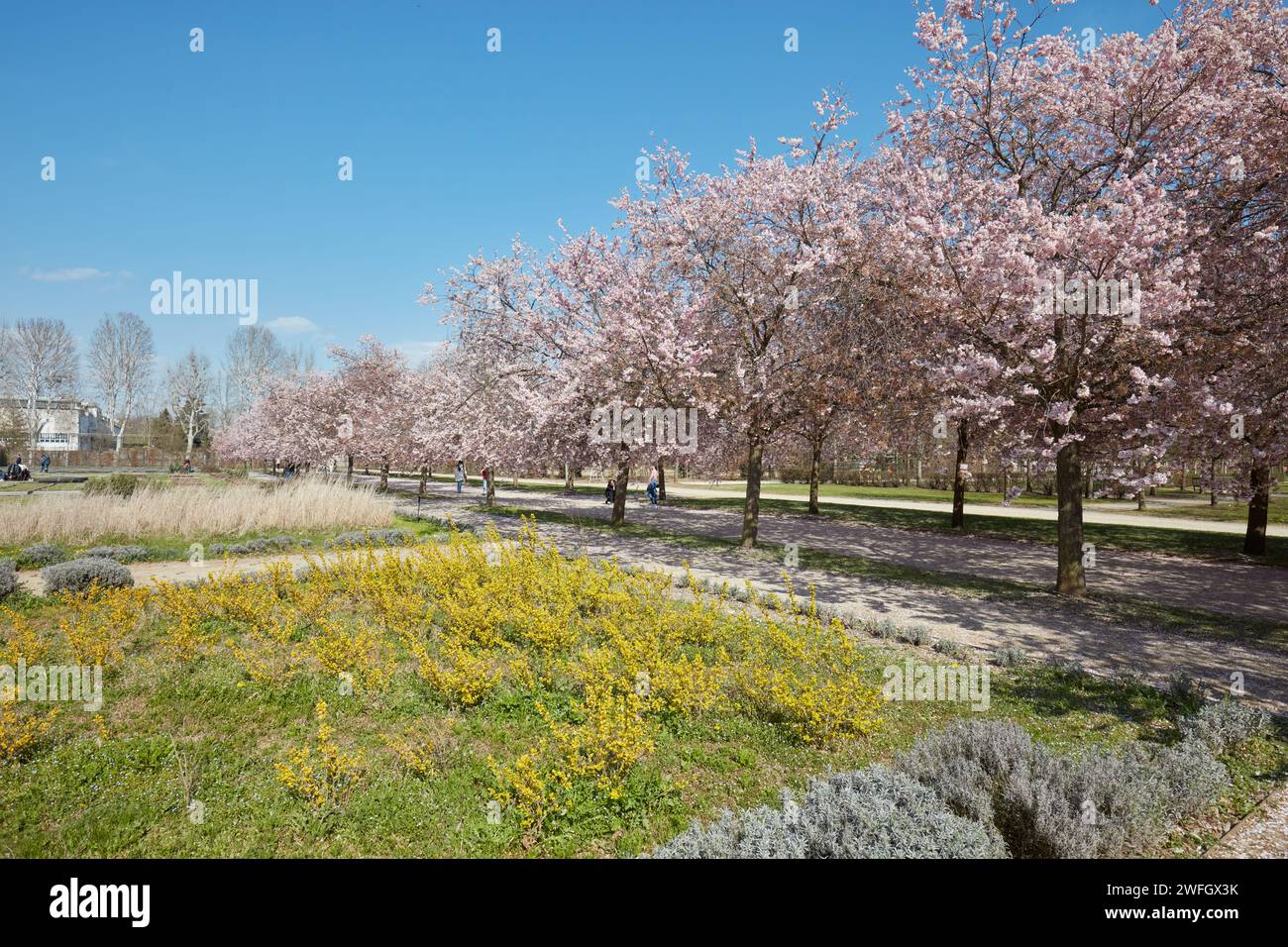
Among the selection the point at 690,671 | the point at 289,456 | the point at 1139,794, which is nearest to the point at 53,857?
the point at 690,671

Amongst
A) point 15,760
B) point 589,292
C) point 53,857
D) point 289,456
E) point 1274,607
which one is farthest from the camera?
point 289,456

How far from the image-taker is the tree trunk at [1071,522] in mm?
11242

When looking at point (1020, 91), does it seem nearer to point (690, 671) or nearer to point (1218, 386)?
point (1218, 386)

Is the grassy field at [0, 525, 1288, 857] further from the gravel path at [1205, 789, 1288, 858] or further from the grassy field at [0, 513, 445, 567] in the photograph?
the grassy field at [0, 513, 445, 567]

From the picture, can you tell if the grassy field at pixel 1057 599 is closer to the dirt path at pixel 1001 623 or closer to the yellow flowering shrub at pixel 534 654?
the dirt path at pixel 1001 623

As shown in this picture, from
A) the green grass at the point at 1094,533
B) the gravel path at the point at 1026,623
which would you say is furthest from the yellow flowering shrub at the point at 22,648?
the green grass at the point at 1094,533

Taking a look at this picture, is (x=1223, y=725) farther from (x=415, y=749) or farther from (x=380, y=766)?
(x=380, y=766)

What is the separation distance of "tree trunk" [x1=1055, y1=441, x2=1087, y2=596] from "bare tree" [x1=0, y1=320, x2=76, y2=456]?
75039 mm

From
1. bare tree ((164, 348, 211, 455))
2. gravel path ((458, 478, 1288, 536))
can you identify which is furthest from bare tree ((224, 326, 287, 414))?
gravel path ((458, 478, 1288, 536))

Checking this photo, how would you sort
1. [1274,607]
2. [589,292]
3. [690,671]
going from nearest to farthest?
[690,671] → [1274,607] → [589,292]

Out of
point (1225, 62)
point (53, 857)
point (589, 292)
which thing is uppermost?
point (1225, 62)

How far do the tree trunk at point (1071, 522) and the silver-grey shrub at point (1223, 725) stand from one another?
6196mm

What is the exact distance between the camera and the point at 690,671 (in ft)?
19.1
